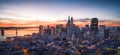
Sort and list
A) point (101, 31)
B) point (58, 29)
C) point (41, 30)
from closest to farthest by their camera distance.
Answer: point (41, 30)
point (101, 31)
point (58, 29)

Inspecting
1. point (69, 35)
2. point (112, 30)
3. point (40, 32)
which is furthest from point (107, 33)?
point (40, 32)

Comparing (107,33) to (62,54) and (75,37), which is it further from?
(62,54)

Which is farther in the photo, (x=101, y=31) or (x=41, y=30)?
(x=101, y=31)

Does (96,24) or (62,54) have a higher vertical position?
(96,24)

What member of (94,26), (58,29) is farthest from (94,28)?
(58,29)

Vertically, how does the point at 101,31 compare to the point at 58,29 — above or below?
below

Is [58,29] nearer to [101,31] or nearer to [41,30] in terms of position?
[41,30]

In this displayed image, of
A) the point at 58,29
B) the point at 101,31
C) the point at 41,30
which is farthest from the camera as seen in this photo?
the point at 58,29

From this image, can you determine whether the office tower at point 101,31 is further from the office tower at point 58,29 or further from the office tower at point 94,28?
the office tower at point 58,29

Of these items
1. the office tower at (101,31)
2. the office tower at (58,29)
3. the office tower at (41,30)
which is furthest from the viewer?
the office tower at (58,29)

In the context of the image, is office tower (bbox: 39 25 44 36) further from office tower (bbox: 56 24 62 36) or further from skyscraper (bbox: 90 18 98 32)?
skyscraper (bbox: 90 18 98 32)

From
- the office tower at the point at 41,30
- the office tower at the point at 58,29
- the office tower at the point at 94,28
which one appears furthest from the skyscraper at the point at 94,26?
the office tower at the point at 41,30
